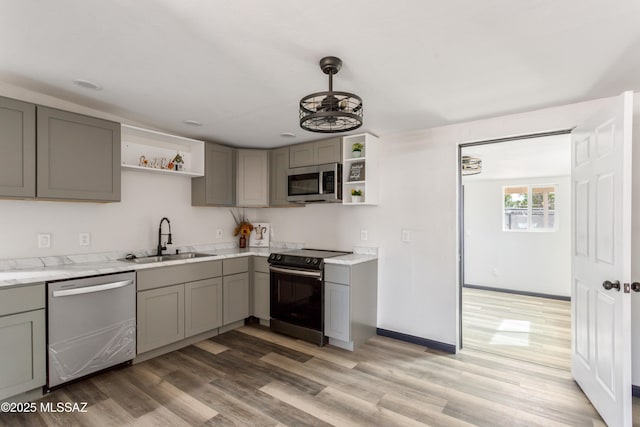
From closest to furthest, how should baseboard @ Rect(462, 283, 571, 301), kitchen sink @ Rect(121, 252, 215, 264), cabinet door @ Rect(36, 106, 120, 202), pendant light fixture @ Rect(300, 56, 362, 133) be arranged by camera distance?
pendant light fixture @ Rect(300, 56, 362, 133), cabinet door @ Rect(36, 106, 120, 202), kitchen sink @ Rect(121, 252, 215, 264), baseboard @ Rect(462, 283, 571, 301)

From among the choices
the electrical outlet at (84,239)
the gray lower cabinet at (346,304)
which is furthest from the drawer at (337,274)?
the electrical outlet at (84,239)

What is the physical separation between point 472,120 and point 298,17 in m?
2.21

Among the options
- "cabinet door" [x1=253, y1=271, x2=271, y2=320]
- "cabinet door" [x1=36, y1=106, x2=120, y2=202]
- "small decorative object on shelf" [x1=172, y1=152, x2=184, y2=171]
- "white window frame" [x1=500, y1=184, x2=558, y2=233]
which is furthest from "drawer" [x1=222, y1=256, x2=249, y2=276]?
"white window frame" [x1=500, y1=184, x2=558, y2=233]

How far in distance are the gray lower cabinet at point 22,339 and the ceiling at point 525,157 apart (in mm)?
3912

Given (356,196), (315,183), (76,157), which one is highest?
(76,157)

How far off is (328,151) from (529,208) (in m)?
4.14

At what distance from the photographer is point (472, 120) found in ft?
10.2

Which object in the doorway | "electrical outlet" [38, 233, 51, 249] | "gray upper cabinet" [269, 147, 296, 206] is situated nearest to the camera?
"electrical outlet" [38, 233, 51, 249]

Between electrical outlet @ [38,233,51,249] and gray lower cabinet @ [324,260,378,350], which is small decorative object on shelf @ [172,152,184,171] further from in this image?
gray lower cabinet @ [324,260,378,350]

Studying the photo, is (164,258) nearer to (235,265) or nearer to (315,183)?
(235,265)

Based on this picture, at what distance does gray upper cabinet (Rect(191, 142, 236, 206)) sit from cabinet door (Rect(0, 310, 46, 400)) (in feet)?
6.13

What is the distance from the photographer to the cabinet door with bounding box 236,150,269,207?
4.12 metres

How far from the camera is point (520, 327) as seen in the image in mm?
3922

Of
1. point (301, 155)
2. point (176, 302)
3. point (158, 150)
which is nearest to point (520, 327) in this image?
point (301, 155)
